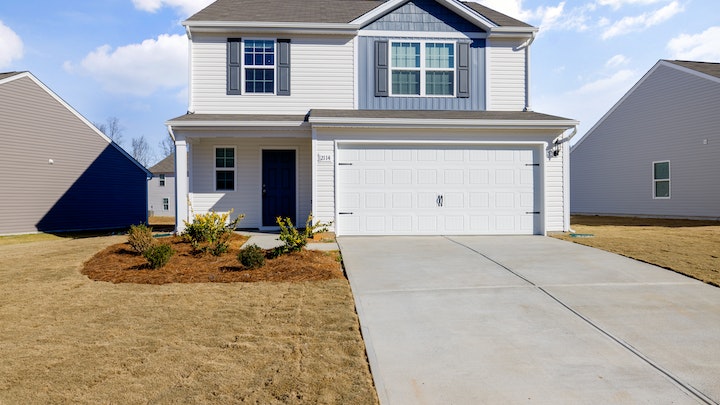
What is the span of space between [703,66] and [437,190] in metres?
14.6

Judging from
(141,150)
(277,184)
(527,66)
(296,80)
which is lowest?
(277,184)

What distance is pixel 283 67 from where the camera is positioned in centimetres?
1273

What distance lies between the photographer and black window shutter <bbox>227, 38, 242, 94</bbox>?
12.7 meters

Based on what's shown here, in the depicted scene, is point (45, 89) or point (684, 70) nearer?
point (45, 89)

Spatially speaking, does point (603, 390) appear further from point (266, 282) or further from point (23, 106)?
point (23, 106)

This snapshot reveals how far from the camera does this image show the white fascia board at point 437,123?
10742mm

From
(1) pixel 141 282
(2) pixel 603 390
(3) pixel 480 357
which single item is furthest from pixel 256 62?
(2) pixel 603 390

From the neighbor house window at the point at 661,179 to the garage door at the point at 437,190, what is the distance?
1067cm

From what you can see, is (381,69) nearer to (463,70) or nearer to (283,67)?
(463,70)

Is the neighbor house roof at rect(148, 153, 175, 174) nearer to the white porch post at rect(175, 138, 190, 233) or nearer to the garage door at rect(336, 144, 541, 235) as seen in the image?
the white porch post at rect(175, 138, 190, 233)

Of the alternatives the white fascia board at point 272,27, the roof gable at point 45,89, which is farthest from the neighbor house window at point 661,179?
the roof gable at point 45,89

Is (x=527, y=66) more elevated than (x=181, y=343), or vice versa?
(x=527, y=66)

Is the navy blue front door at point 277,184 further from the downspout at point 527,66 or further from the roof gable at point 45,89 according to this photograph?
the roof gable at point 45,89

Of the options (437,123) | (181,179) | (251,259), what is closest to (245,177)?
(181,179)
